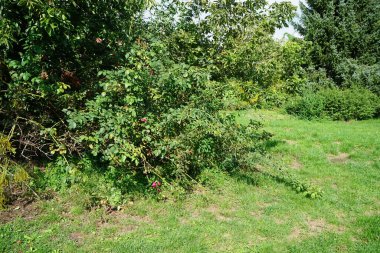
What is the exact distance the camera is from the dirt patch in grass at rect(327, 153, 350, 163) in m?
7.24

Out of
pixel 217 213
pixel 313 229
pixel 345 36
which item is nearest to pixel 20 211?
pixel 217 213

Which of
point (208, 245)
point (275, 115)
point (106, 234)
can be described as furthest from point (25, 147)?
point (275, 115)

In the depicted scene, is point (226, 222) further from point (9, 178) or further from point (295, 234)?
point (9, 178)

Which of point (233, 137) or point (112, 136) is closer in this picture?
point (112, 136)

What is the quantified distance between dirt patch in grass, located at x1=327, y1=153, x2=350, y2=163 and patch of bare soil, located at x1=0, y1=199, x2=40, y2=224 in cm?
595

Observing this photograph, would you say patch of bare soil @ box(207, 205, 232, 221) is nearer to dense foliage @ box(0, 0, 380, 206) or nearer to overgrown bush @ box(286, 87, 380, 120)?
dense foliage @ box(0, 0, 380, 206)

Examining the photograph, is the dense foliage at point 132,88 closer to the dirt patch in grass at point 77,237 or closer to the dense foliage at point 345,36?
the dirt patch in grass at point 77,237

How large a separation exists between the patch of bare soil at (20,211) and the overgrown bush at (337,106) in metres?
10.8

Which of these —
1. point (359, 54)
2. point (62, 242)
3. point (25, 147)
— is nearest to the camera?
point (62, 242)

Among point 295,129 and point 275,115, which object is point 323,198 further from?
point 275,115

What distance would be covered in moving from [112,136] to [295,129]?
7.07 meters

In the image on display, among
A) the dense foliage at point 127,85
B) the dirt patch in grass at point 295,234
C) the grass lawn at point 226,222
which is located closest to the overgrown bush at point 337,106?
the grass lawn at point 226,222

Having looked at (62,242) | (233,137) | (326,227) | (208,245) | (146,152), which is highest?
(233,137)

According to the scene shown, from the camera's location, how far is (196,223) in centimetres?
450
